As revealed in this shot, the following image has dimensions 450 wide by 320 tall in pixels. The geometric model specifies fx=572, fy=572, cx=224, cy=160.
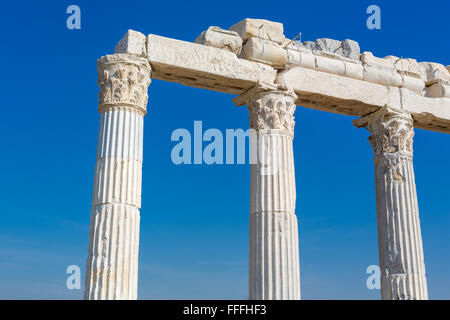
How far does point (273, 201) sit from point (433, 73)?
31.8ft

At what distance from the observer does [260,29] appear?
778 inches

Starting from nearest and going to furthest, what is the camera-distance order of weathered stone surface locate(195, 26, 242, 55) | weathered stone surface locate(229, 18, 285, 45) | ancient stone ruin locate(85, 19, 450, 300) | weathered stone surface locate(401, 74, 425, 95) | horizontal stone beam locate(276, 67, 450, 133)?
ancient stone ruin locate(85, 19, 450, 300), weathered stone surface locate(195, 26, 242, 55), weathered stone surface locate(229, 18, 285, 45), horizontal stone beam locate(276, 67, 450, 133), weathered stone surface locate(401, 74, 425, 95)

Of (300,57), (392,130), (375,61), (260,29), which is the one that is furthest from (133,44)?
(392,130)

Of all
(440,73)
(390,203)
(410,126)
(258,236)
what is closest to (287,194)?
(258,236)

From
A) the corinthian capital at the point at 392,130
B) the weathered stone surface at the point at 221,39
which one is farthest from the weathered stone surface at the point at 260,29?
the corinthian capital at the point at 392,130

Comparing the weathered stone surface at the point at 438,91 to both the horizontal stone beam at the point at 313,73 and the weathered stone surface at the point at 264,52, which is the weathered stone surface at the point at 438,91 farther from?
the weathered stone surface at the point at 264,52

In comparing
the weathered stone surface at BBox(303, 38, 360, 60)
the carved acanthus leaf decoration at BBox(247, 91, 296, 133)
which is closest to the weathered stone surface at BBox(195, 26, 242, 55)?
the carved acanthus leaf decoration at BBox(247, 91, 296, 133)

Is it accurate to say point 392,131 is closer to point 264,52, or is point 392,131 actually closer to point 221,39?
point 264,52

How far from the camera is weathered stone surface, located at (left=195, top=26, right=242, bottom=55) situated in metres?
18.8

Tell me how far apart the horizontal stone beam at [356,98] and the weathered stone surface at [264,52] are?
1.63ft

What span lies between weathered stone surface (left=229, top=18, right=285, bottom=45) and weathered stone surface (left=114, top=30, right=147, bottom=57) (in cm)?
369

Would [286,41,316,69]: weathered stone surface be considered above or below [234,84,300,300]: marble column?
above

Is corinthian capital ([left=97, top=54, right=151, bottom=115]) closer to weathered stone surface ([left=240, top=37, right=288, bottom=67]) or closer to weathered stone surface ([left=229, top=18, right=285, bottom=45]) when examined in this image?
weathered stone surface ([left=240, top=37, right=288, bottom=67])

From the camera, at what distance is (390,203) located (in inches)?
826
